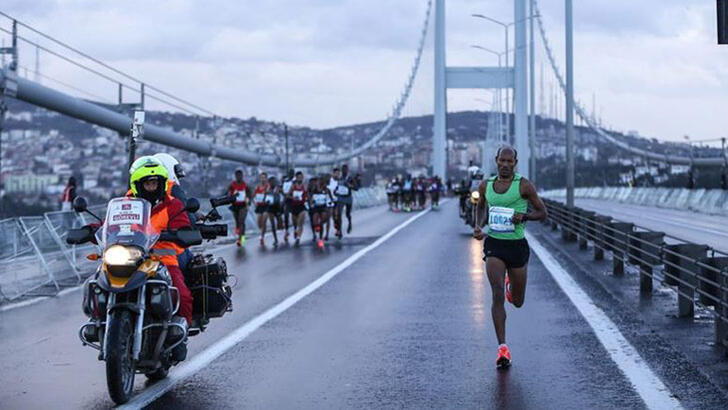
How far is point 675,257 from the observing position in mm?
12258

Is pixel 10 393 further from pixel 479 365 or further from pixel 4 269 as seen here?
pixel 4 269

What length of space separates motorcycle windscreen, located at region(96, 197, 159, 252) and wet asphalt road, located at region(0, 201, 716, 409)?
1.03m

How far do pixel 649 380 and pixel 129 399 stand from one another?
11.7 feet

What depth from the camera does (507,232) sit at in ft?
32.7

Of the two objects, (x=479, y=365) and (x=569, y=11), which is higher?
(x=569, y=11)

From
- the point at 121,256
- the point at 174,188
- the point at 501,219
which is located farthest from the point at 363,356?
the point at 121,256

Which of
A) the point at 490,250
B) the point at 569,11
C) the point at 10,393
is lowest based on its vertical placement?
the point at 10,393

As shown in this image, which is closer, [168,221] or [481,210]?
[168,221]

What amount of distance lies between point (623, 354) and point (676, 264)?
2383mm

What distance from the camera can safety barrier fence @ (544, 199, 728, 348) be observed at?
33.4ft

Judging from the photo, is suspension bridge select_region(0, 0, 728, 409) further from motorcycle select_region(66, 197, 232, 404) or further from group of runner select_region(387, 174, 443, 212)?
group of runner select_region(387, 174, 443, 212)

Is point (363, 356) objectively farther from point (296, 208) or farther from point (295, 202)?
point (296, 208)

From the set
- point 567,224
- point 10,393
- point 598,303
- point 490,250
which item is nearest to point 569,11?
point 567,224

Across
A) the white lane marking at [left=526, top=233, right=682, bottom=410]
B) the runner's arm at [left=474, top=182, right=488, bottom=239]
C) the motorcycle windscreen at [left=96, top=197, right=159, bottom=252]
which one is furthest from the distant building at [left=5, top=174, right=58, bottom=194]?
the motorcycle windscreen at [left=96, top=197, right=159, bottom=252]
